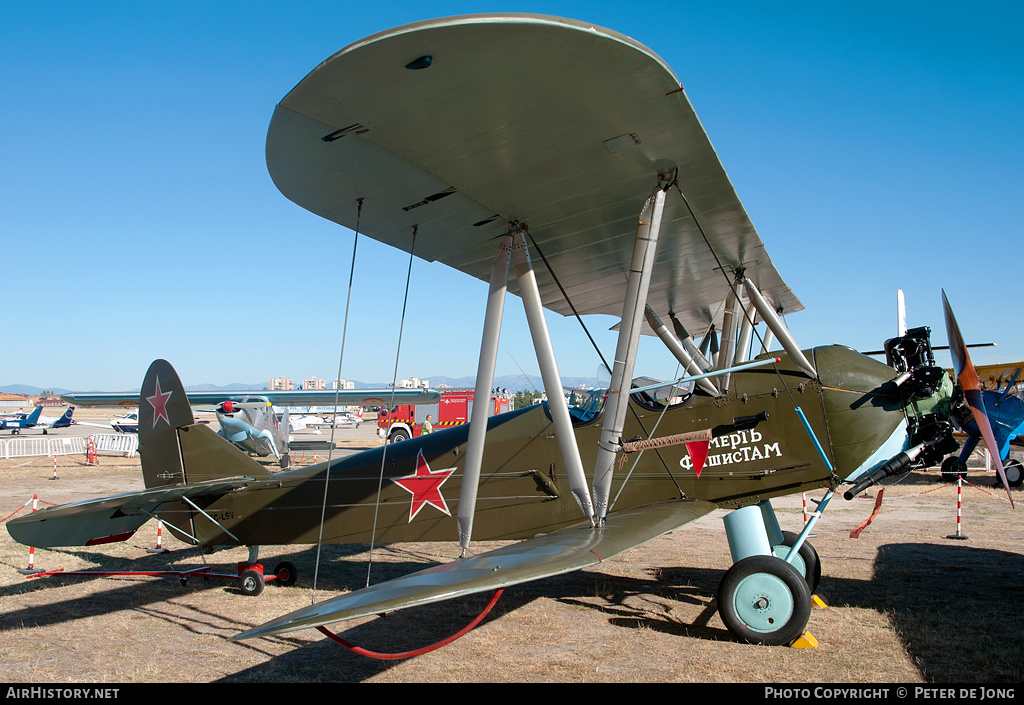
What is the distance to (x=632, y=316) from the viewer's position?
15.4 feet

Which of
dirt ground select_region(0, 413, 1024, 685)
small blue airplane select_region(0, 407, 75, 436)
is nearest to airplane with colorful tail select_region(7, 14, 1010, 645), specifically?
dirt ground select_region(0, 413, 1024, 685)

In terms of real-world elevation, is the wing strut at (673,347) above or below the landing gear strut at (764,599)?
above

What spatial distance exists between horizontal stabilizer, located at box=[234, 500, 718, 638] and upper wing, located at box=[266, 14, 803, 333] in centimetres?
244

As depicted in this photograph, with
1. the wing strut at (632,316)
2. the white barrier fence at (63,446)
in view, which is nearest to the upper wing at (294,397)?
the white barrier fence at (63,446)

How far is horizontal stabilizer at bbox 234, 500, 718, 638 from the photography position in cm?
303

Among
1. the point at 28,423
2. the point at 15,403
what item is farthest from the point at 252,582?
the point at 15,403

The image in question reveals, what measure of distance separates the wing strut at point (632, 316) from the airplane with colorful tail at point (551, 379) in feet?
0.05

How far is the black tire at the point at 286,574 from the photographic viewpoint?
720 cm

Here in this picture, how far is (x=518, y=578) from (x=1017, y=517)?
458 inches

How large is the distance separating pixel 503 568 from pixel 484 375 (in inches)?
66.0

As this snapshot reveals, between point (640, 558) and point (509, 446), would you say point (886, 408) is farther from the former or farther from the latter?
point (640, 558)

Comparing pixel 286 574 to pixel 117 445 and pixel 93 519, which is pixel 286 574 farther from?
pixel 117 445

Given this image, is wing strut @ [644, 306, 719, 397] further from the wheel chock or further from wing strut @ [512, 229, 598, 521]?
the wheel chock

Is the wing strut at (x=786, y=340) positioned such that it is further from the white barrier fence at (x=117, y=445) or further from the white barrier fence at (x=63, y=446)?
the white barrier fence at (x=117, y=445)
